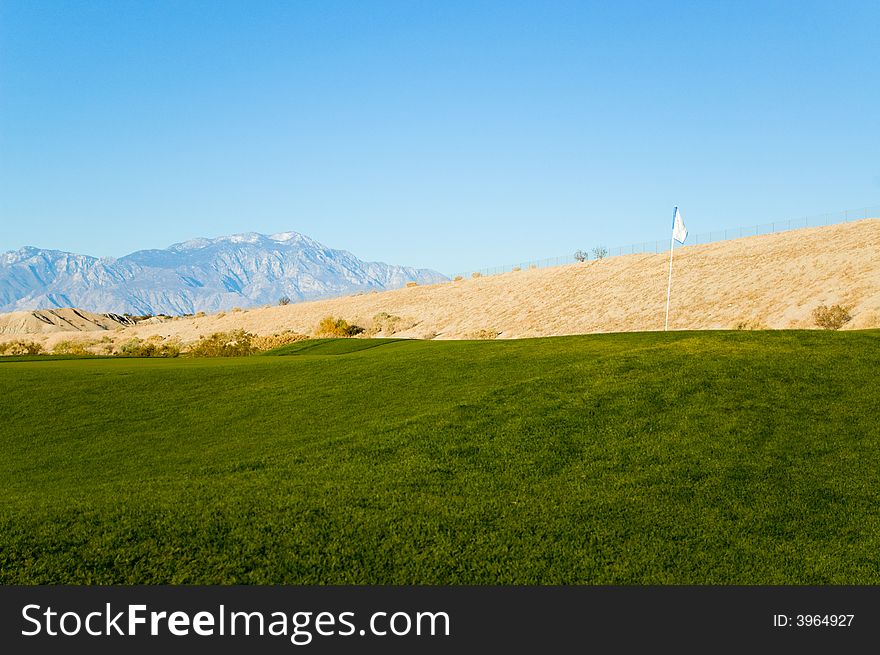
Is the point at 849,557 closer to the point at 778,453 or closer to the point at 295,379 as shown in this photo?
the point at 778,453

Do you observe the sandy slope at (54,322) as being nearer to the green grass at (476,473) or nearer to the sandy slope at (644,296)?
the sandy slope at (644,296)

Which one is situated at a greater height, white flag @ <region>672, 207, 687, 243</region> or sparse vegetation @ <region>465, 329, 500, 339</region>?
white flag @ <region>672, 207, 687, 243</region>

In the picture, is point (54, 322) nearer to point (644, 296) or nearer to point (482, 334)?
point (482, 334)

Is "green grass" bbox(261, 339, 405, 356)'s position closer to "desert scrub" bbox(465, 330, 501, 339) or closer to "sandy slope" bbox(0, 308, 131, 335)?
"desert scrub" bbox(465, 330, 501, 339)

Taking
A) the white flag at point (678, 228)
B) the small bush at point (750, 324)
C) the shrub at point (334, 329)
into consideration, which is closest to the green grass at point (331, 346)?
the white flag at point (678, 228)

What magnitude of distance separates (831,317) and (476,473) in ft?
121

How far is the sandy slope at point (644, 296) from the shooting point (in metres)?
47.2

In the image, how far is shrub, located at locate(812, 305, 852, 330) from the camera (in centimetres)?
4041

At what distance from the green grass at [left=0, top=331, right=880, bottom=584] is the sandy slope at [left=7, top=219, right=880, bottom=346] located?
95.9 ft

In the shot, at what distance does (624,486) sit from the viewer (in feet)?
31.2

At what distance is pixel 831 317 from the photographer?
1620 inches

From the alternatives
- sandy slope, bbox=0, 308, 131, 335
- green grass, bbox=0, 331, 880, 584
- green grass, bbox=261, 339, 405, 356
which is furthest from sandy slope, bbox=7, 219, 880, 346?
sandy slope, bbox=0, 308, 131, 335

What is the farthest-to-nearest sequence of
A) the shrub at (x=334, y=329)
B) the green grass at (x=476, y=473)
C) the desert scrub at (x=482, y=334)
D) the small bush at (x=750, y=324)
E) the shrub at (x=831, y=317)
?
the shrub at (x=334, y=329)
the desert scrub at (x=482, y=334)
the small bush at (x=750, y=324)
the shrub at (x=831, y=317)
the green grass at (x=476, y=473)

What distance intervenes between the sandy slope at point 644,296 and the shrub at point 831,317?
1.54 feet
